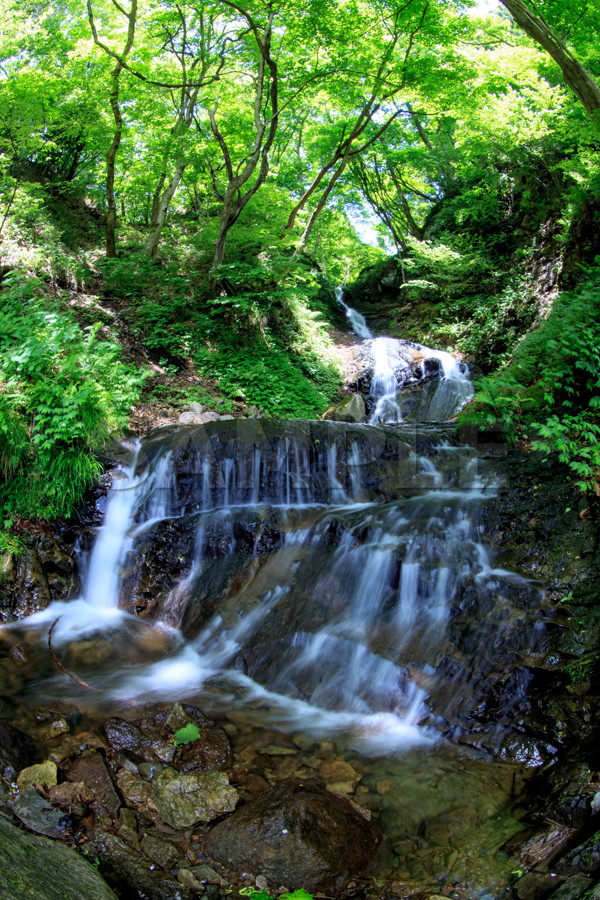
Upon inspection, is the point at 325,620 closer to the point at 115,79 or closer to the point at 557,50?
the point at 557,50

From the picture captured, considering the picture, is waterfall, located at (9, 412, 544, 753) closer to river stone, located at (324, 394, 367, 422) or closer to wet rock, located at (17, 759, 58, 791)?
wet rock, located at (17, 759, 58, 791)

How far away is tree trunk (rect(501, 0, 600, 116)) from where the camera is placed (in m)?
7.16

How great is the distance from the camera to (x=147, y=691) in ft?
15.2

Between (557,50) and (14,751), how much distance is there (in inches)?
386

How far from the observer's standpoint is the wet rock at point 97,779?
9.96 feet

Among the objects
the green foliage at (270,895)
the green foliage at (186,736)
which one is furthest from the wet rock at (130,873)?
the green foliage at (186,736)

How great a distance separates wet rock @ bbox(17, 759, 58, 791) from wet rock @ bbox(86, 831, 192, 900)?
1.73 feet

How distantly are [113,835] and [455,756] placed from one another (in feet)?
7.45

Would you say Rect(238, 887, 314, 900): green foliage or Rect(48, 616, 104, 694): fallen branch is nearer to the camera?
Rect(238, 887, 314, 900): green foliage

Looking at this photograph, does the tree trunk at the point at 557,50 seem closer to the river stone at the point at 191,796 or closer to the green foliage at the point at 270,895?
the river stone at the point at 191,796

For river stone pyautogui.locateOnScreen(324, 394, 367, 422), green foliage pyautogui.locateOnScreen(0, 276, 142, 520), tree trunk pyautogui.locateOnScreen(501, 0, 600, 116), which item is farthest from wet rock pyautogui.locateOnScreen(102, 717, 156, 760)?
tree trunk pyautogui.locateOnScreen(501, 0, 600, 116)

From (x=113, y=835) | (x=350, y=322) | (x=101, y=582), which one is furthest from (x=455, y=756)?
(x=350, y=322)

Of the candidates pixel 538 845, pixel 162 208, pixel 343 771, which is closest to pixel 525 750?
pixel 538 845

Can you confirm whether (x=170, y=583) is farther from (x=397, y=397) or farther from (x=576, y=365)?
(x=397, y=397)
